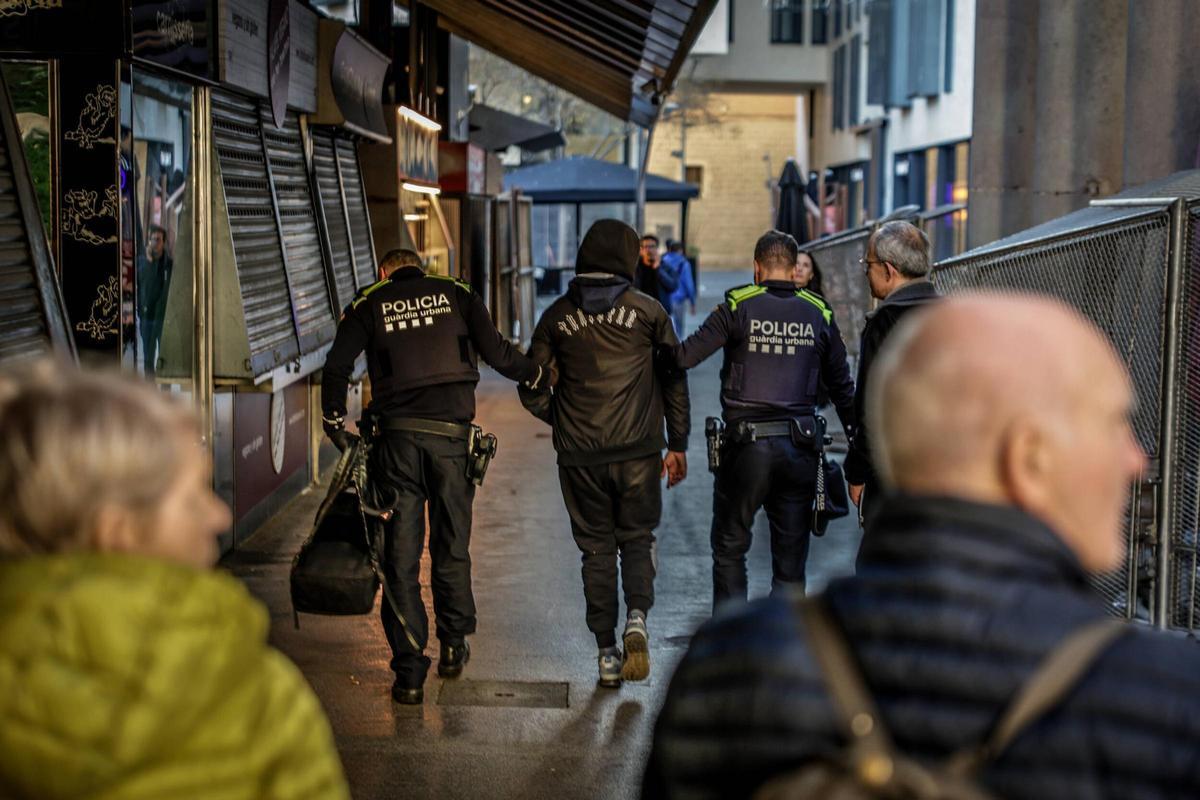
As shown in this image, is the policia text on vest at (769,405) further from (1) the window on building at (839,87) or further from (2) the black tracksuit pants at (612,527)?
(1) the window on building at (839,87)

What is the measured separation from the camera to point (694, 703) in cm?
219

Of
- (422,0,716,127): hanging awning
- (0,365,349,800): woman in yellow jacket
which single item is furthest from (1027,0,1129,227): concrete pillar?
(0,365,349,800): woman in yellow jacket

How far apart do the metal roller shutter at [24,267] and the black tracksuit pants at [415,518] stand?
142 cm

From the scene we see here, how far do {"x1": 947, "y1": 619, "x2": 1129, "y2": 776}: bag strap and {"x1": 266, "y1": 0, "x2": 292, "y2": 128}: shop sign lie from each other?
8955mm

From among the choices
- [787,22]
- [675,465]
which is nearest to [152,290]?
[675,465]

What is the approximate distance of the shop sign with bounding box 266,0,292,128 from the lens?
10320mm

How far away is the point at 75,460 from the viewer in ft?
6.72

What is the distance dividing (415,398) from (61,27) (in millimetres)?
2288

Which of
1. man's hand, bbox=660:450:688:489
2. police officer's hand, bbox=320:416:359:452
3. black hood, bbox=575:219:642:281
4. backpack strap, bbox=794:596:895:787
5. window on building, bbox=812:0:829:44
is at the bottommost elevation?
man's hand, bbox=660:450:688:489

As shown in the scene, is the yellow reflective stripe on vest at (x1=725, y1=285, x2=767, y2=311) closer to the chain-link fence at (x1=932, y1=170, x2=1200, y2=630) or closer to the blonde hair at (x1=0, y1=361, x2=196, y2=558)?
the chain-link fence at (x1=932, y1=170, x2=1200, y2=630)

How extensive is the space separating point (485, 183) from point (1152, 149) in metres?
12.4

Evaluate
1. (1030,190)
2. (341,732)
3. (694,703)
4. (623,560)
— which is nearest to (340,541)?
(341,732)

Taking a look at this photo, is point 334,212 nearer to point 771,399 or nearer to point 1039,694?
point 771,399

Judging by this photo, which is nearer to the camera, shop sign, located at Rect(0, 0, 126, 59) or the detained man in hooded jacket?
the detained man in hooded jacket
